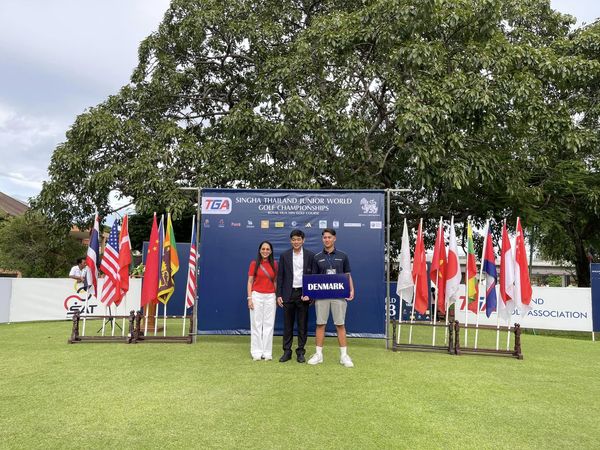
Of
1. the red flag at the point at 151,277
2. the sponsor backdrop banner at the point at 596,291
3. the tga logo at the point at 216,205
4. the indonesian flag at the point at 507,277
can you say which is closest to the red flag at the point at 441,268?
the indonesian flag at the point at 507,277

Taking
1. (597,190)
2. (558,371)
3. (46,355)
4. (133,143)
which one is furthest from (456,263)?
(133,143)

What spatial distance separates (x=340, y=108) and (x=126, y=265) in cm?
611

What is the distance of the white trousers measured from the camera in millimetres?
7070

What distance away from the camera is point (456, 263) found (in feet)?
27.2

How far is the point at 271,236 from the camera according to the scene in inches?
334

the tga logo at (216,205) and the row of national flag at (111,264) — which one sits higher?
the tga logo at (216,205)

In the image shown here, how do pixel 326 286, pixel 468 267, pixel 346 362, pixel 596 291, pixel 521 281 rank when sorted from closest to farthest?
pixel 346 362, pixel 326 286, pixel 521 281, pixel 468 267, pixel 596 291

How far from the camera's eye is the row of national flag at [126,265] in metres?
8.66

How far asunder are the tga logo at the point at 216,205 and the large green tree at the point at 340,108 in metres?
3.38

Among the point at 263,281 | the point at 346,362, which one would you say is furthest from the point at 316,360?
A: the point at 263,281

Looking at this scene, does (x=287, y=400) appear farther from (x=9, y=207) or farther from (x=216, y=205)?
(x=9, y=207)

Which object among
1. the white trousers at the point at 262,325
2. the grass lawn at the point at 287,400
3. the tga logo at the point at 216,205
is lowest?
the grass lawn at the point at 287,400

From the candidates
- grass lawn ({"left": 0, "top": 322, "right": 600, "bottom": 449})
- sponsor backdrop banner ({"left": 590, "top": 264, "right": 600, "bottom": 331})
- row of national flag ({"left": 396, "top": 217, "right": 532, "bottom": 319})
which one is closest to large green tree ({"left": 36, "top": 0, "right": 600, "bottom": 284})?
sponsor backdrop banner ({"left": 590, "top": 264, "right": 600, "bottom": 331})

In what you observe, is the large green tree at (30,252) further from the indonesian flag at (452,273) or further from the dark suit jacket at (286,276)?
the indonesian flag at (452,273)
